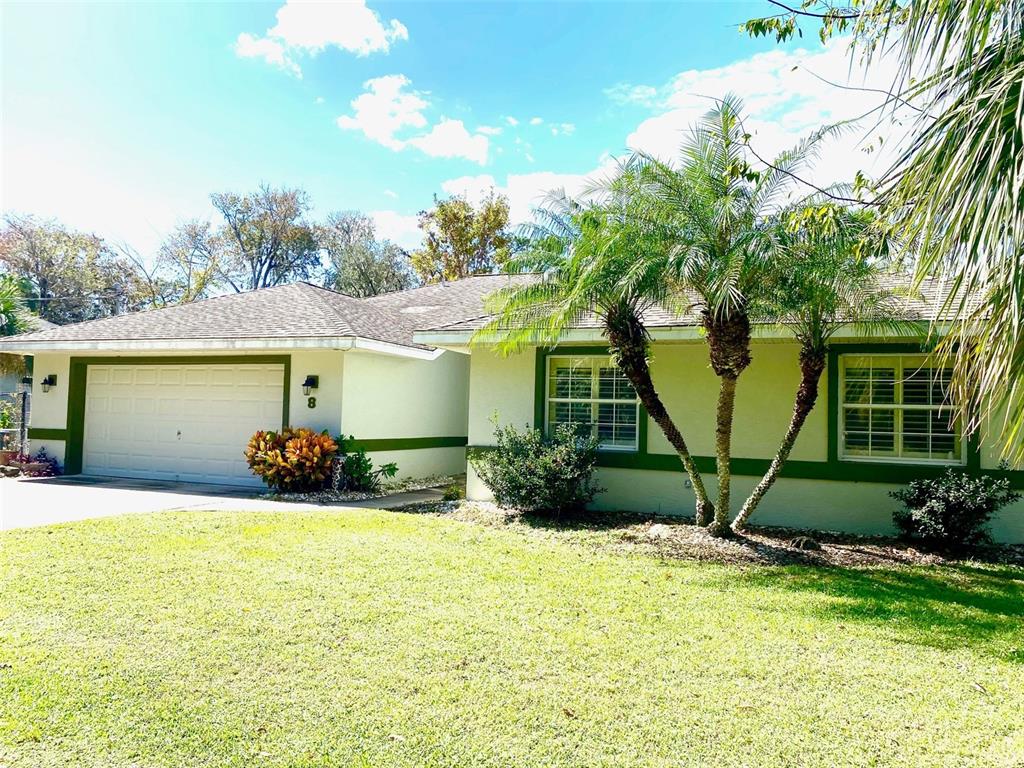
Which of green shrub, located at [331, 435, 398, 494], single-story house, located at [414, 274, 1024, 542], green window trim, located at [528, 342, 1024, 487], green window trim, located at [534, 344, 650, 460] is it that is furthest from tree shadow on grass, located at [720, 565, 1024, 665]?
green shrub, located at [331, 435, 398, 494]

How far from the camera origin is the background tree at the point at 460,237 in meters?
30.6

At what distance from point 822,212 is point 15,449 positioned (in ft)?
57.1

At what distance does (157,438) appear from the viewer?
1399 centimetres

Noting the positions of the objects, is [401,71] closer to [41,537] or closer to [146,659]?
[41,537]

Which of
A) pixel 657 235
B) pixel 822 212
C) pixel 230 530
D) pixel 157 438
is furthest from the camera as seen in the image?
pixel 157 438

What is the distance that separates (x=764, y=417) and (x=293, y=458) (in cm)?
786

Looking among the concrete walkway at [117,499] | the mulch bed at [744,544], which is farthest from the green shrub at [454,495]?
the mulch bed at [744,544]

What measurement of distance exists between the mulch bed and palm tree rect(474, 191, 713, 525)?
0.73 meters

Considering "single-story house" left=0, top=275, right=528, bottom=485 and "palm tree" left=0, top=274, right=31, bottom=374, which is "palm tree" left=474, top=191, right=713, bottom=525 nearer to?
"single-story house" left=0, top=275, right=528, bottom=485

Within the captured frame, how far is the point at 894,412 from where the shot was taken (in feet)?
30.5

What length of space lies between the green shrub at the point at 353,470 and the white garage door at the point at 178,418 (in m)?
1.91

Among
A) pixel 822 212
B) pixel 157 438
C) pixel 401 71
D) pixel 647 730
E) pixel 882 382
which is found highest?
pixel 401 71

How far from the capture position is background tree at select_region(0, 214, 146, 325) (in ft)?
104

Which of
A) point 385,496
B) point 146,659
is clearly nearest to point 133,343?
point 385,496
